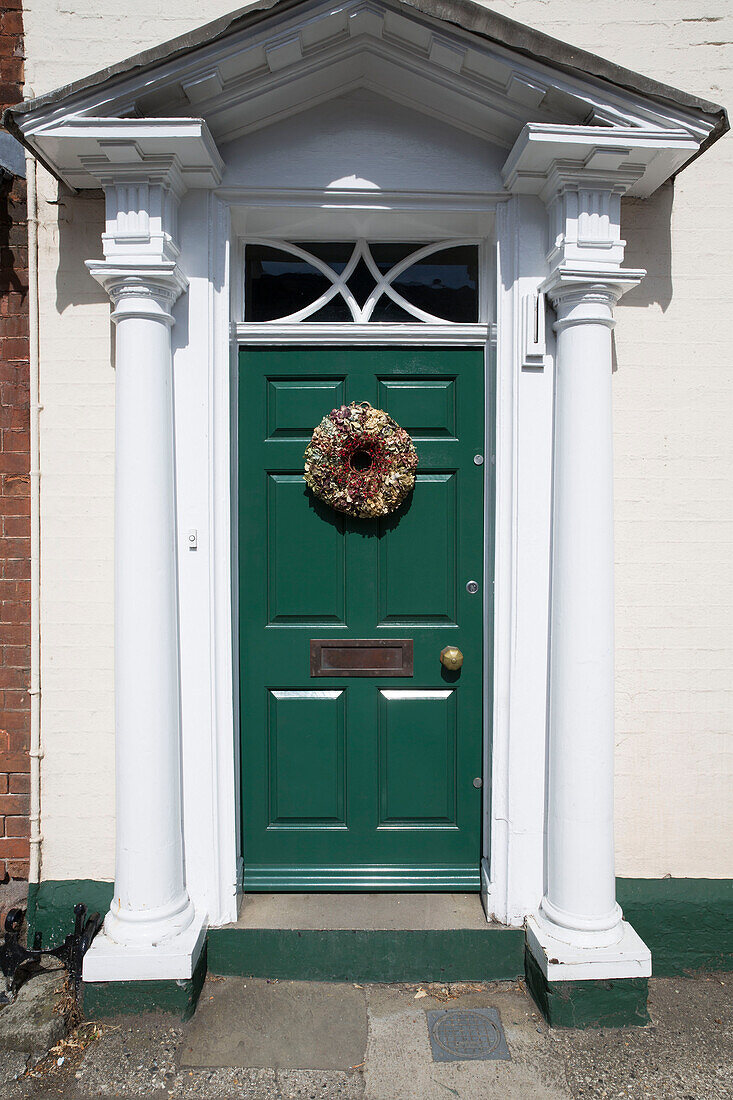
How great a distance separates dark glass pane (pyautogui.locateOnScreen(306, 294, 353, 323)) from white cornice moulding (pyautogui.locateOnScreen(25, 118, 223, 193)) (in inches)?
26.0

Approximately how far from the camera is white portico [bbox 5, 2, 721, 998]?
2732 millimetres

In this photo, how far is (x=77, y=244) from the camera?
10.4ft

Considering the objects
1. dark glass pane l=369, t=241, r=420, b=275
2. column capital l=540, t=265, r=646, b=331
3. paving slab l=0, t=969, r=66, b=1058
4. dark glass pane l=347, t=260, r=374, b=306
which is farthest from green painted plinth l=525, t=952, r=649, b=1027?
dark glass pane l=369, t=241, r=420, b=275

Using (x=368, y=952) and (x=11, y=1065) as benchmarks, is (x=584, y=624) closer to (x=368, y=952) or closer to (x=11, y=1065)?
(x=368, y=952)

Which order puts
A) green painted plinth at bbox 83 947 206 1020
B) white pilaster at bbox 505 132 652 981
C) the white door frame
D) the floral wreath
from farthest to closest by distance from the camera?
the floral wreath < the white door frame < white pilaster at bbox 505 132 652 981 < green painted plinth at bbox 83 947 206 1020

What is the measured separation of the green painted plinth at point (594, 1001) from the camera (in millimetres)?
2758

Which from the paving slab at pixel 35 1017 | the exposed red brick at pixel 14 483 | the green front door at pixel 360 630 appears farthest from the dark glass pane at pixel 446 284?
the paving slab at pixel 35 1017

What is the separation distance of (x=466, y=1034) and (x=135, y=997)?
126 centimetres

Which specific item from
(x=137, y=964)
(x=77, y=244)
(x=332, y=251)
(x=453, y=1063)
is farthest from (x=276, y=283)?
(x=453, y=1063)

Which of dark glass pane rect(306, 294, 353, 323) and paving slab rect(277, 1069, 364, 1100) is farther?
dark glass pane rect(306, 294, 353, 323)

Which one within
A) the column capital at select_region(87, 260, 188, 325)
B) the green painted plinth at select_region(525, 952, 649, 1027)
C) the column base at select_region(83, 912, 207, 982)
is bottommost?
the green painted plinth at select_region(525, 952, 649, 1027)

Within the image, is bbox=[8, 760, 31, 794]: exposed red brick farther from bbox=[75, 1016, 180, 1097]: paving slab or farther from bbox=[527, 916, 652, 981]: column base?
bbox=[527, 916, 652, 981]: column base

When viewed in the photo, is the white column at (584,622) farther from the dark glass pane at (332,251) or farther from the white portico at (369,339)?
the dark glass pane at (332,251)

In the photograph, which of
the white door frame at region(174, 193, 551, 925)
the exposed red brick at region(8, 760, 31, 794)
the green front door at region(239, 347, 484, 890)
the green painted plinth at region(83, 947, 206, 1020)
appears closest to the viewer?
the green painted plinth at region(83, 947, 206, 1020)
